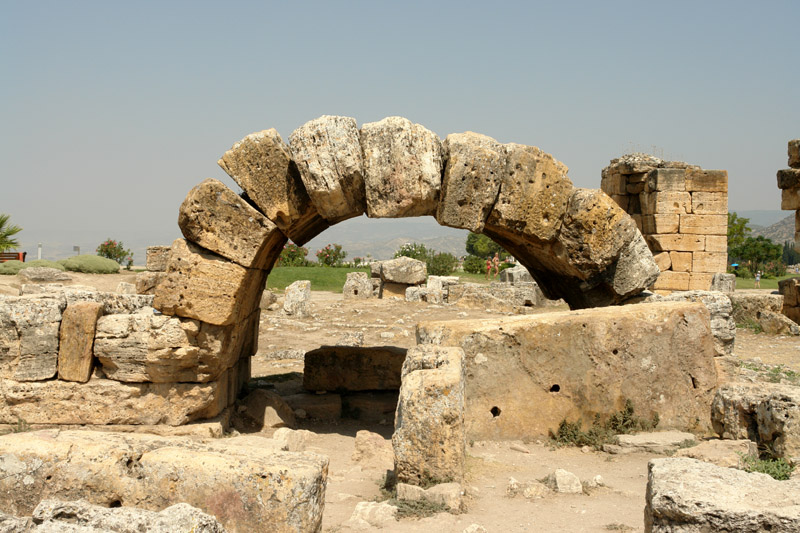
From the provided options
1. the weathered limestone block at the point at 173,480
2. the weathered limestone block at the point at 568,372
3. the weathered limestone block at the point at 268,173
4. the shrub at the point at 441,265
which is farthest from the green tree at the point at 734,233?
the weathered limestone block at the point at 173,480

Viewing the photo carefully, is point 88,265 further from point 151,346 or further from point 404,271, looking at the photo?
point 151,346

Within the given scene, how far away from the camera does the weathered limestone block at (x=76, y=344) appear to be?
229 inches

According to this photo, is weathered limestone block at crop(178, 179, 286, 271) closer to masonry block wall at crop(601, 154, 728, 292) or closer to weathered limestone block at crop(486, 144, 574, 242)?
weathered limestone block at crop(486, 144, 574, 242)

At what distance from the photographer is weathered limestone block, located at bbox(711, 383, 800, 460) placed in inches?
176

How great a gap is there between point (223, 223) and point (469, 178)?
2.20 meters

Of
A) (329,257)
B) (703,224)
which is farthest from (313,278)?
(703,224)

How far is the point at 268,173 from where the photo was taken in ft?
19.8

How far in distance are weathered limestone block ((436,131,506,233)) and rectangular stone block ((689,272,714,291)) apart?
11089 mm

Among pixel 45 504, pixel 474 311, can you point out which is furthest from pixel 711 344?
pixel 474 311

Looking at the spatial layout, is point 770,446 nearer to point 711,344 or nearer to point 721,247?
point 711,344

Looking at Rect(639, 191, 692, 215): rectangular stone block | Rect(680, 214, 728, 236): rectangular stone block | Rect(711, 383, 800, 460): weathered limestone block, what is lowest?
Rect(711, 383, 800, 460): weathered limestone block

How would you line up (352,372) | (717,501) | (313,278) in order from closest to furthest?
1. (717,501)
2. (352,372)
3. (313,278)

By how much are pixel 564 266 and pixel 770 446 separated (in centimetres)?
255

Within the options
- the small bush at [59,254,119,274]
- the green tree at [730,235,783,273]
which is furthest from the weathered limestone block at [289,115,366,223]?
the green tree at [730,235,783,273]
